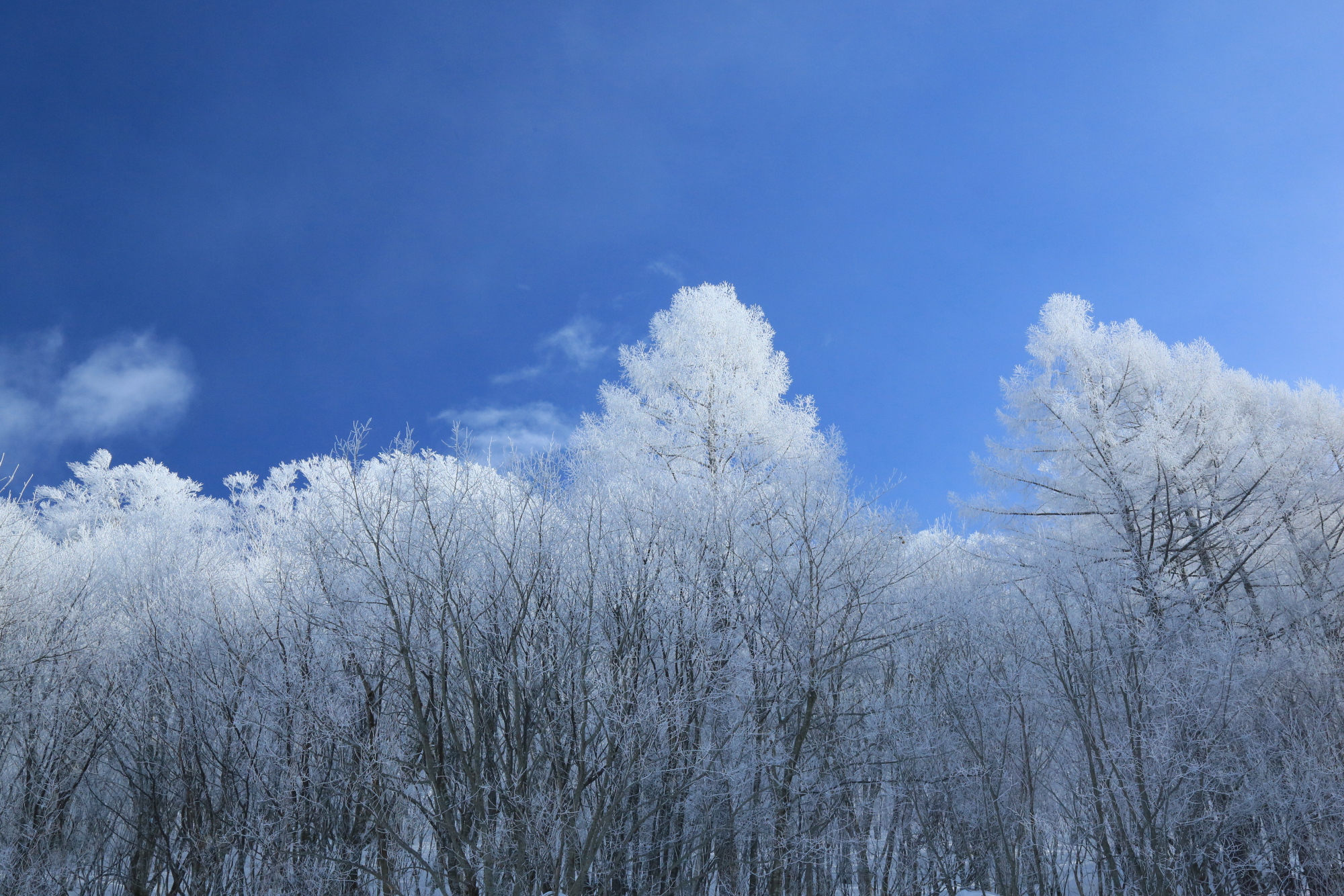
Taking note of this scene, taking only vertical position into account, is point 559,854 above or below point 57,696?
below

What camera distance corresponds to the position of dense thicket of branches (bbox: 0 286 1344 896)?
9.93 metres

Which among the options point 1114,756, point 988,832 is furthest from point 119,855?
point 1114,756

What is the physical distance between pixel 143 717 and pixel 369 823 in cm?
485

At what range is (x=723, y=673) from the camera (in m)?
10.4

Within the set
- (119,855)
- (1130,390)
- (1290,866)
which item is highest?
(1130,390)

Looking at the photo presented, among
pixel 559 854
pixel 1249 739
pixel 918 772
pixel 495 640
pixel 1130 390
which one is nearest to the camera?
pixel 559 854

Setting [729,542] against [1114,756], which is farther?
[729,542]

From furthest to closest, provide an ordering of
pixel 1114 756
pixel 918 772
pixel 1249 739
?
pixel 918 772, pixel 1249 739, pixel 1114 756

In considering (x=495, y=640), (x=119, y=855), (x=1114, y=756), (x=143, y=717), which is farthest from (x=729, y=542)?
(x=119, y=855)

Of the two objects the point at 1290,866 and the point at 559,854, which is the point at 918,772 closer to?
the point at 1290,866

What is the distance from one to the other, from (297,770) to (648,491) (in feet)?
22.2

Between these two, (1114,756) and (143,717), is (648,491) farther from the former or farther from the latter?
(143,717)

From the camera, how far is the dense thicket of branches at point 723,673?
9930 millimetres

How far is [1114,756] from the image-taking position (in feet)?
35.2
